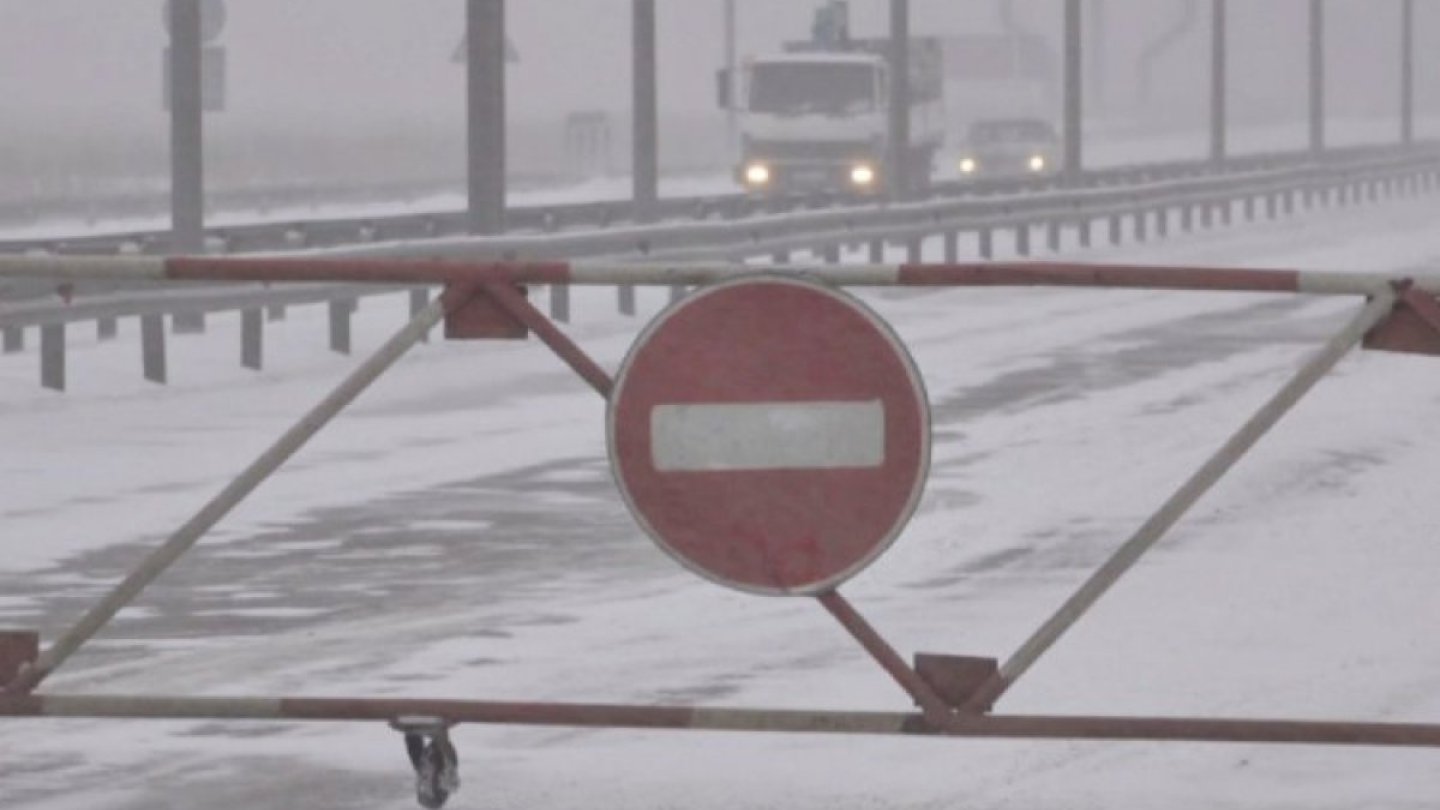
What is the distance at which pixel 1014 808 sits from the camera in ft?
29.3

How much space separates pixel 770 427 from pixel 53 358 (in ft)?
50.0

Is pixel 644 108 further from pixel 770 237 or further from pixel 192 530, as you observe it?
pixel 192 530

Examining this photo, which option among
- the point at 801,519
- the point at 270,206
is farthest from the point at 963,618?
the point at 270,206

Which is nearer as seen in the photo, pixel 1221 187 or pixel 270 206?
pixel 1221 187

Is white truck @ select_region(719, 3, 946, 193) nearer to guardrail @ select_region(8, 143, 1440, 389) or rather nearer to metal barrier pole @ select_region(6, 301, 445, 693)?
guardrail @ select_region(8, 143, 1440, 389)

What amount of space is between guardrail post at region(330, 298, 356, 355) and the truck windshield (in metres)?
→ 37.4

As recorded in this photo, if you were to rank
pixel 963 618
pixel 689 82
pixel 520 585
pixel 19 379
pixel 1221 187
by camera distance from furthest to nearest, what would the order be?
1. pixel 689 82
2. pixel 1221 187
3. pixel 19 379
4. pixel 520 585
5. pixel 963 618

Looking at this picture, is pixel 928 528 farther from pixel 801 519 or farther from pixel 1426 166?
pixel 1426 166

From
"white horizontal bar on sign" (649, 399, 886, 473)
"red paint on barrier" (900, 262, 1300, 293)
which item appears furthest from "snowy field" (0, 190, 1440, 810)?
"red paint on barrier" (900, 262, 1300, 293)

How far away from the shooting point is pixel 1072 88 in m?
56.4

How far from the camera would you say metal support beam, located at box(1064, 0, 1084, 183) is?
182ft

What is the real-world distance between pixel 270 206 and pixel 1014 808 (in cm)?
6720

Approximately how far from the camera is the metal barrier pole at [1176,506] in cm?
858

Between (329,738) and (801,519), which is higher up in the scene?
(801,519)
